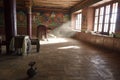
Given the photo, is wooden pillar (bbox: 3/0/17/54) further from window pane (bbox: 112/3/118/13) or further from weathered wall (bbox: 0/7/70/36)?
weathered wall (bbox: 0/7/70/36)

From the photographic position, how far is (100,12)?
6742 mm

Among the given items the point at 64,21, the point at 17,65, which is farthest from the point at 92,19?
the point at 17,65

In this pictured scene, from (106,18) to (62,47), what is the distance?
2733mm

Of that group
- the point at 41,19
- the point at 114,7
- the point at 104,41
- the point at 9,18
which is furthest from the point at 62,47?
the point at 41,19

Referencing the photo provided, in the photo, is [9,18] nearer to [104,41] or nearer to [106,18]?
[104,41]

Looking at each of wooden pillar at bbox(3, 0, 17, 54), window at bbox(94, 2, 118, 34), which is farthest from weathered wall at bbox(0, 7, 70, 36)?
wooden pillar at bbox(3, 0, 17, 54)

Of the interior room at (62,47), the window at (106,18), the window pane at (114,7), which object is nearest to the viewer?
the interior room at (62,47)

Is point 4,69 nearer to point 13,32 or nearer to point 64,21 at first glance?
point 13,32

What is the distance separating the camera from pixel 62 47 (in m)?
5.75

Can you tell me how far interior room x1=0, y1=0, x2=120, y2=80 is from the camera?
274cm

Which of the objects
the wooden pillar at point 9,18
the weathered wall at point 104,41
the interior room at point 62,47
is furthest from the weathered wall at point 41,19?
the wooden pillar at point 9,18

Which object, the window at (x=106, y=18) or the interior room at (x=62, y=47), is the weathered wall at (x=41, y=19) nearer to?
the interior room at (x=62, y=47)

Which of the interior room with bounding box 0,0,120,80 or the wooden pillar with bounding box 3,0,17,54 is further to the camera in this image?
the wooden pillar with bounding box 3,0,17,54

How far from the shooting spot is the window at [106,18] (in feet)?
18.3
